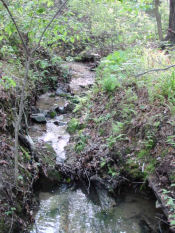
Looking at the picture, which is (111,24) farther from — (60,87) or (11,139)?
(11,139)

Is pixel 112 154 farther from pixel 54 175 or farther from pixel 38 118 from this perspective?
pixel 38 118

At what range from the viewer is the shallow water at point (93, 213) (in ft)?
15.9

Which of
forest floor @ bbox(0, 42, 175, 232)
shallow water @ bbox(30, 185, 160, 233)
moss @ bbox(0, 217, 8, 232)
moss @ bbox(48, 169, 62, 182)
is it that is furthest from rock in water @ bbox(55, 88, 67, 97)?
moss @ bbox(0, 217, 8, 232)

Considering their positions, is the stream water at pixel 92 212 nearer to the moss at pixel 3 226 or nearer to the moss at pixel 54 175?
the moss at pixel 54 175

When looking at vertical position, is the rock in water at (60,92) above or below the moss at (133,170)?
above

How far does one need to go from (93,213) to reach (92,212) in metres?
0.04

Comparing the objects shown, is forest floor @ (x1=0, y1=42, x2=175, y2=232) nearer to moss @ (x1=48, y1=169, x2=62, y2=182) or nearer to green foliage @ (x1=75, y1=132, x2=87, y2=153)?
green foliage @ (x1=75, y1=132, x2=87, y2=153)

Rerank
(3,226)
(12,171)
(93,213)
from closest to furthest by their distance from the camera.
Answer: (3,226) < (12,171) < (93,213)

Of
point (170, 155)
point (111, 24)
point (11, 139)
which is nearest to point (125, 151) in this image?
point (170, 155)

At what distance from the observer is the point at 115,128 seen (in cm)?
654

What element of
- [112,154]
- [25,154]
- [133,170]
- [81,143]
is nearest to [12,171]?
[25,154]

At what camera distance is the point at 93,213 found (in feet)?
17.5

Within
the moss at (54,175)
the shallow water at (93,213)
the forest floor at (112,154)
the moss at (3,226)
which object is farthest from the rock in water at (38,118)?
the moss at (3,226)

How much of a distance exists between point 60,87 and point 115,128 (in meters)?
6.41
